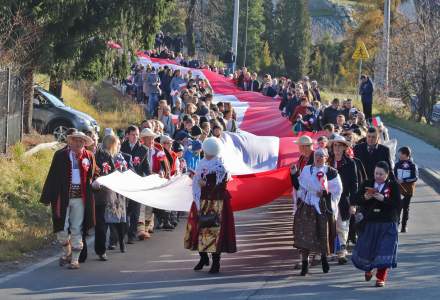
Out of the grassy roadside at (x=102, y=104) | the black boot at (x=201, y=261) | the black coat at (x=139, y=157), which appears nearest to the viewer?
the black boot at (x=201, y=261)

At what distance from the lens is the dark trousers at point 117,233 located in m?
13.1

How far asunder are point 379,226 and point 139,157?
4.37 meters

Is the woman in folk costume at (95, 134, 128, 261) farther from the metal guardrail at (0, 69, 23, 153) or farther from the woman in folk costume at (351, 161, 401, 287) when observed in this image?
the metal guardrail at (0, 69, 23, 153)

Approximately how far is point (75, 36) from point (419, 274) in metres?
11.8

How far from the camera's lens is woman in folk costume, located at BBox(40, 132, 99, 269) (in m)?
12.0

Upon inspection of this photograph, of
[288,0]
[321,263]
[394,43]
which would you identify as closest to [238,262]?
[321,263]

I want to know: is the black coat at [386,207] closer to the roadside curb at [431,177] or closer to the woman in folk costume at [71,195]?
the woman in folk costume at [71,195]

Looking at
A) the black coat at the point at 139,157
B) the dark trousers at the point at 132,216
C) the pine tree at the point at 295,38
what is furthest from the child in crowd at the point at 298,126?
the pine tree at the point at 295,38

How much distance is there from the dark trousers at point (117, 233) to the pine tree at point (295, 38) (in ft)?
210

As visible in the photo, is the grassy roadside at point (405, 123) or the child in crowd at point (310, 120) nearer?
the child in crowd at point (310, 120)

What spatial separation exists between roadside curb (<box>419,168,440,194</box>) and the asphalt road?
8.69 meters

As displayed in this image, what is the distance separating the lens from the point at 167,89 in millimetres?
32625

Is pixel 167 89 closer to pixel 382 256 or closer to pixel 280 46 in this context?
pixel 382 256

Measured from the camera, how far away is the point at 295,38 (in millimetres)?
78000
